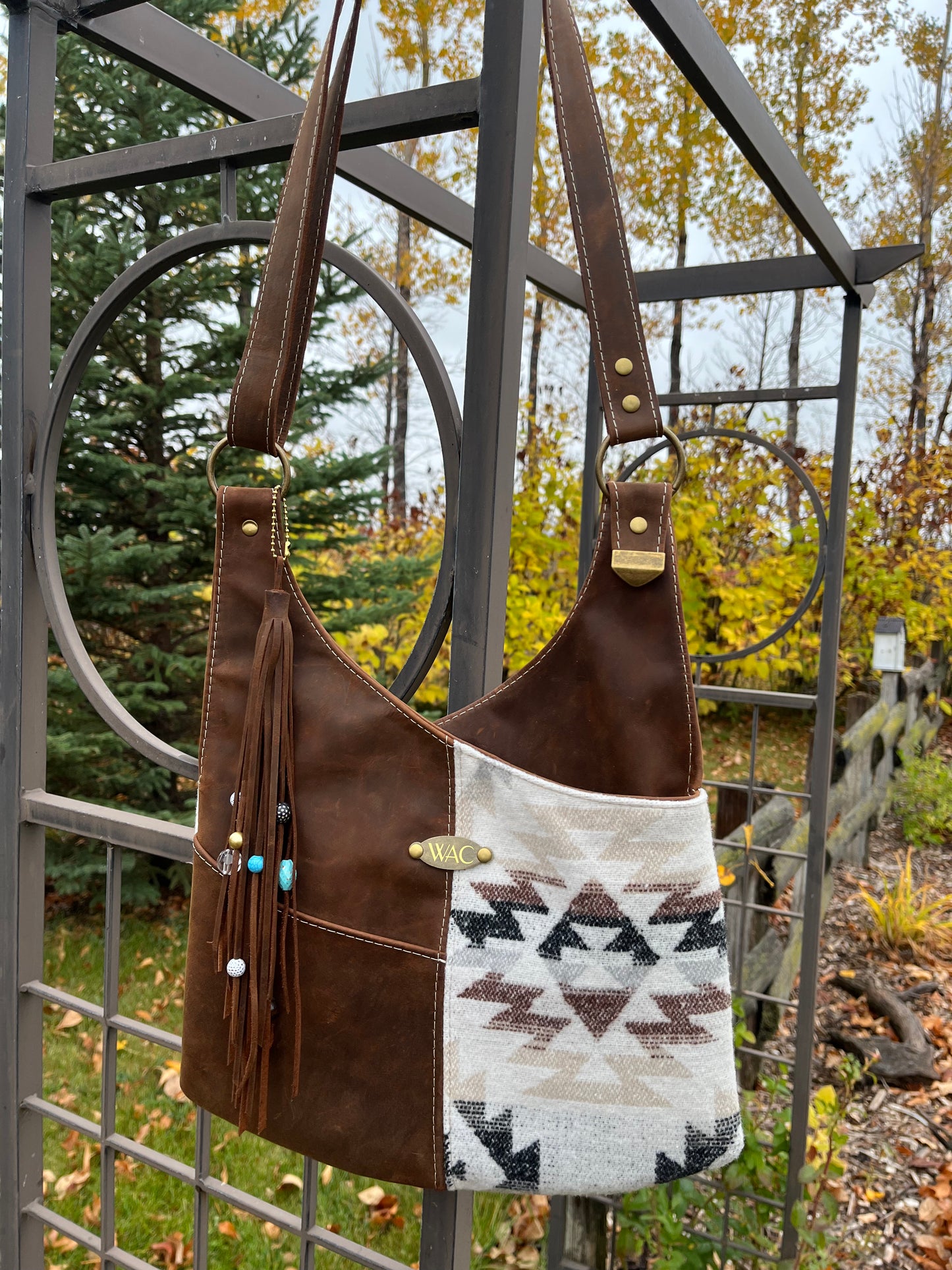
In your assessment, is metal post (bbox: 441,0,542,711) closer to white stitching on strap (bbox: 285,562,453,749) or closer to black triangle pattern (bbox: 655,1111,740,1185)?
white stitching on strap (bbox: 285,562,453,749)

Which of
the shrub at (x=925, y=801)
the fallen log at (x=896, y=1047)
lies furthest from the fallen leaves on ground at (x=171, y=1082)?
the shrub at (x=925, y=801)

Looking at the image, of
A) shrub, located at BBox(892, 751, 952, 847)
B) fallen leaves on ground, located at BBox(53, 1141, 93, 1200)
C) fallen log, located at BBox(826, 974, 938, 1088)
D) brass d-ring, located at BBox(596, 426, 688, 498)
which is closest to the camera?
brass d-ring, located at BBox(596, 426, 688, 498)

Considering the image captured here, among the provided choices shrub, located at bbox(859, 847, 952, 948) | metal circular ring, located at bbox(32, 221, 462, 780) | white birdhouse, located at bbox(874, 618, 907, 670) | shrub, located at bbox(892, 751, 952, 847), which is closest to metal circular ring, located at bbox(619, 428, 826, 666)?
metal circular ring, located at bbox(32, 221, 462, 780)

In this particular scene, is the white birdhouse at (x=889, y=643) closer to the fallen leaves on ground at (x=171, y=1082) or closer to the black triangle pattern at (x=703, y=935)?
the fallen leaves on ground at (x=171, y=1082)

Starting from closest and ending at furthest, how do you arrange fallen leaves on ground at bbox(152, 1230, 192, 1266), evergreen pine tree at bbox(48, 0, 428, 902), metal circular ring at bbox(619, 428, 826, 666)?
fallen leaves on ground at bbox(152, 1230, 192, 1266), metal circular ring at bbox(619, 428, 826, 666), evergreen pine tree at bbox(48, 0, 428, 902)

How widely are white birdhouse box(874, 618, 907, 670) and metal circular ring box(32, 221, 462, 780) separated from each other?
198 inches

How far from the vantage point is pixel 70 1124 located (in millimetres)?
1191

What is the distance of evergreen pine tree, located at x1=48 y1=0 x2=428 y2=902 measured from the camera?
371 cm

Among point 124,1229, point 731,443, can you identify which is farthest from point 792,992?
point 731,443

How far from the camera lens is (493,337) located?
77 centimetres

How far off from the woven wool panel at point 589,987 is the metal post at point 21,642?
72 centimetres

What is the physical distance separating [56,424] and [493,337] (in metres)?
0.66

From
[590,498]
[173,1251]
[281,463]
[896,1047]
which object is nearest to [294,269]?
[281,463]

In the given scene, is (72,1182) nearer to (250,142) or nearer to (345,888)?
(345,888)
